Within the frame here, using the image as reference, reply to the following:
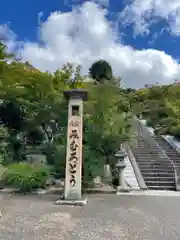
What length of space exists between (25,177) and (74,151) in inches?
83.8

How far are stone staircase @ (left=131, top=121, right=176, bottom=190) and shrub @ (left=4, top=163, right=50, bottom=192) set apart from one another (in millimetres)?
3566

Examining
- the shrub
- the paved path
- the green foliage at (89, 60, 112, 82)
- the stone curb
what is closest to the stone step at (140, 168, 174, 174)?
the stone curb

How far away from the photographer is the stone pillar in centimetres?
633

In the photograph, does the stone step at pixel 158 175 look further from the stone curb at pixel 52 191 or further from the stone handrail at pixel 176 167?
the stone curb at pixel 52 191

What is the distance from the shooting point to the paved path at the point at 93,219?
4.03m

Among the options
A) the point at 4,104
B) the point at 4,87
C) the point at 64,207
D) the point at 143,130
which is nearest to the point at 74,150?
the point at 64,207

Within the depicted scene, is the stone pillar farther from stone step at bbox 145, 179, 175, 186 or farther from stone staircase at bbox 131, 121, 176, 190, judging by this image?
stone step at bbox 145, 179, 175, 186

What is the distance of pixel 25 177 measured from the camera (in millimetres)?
7625

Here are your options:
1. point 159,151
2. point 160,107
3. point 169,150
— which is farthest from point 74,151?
point 160,107

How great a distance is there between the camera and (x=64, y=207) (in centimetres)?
580

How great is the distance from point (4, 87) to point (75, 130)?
547 centimetres

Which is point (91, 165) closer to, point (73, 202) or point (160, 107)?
point (73, 202)

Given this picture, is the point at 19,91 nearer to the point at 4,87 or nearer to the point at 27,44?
the point at 4,87

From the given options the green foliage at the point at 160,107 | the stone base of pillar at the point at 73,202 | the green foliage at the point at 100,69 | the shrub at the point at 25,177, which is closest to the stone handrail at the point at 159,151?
the green foliage at the point at 160,107
